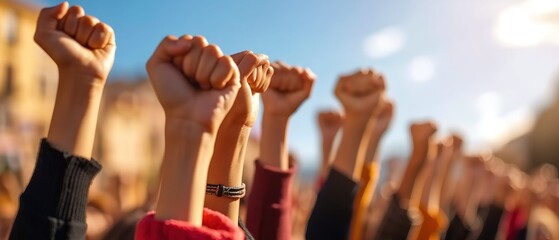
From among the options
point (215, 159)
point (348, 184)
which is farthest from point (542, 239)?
point (215, 159)

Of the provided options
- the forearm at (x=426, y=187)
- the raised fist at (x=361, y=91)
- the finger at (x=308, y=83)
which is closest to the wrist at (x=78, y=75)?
the finger at (x=308, y=83)

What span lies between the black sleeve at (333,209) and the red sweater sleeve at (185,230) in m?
0.84

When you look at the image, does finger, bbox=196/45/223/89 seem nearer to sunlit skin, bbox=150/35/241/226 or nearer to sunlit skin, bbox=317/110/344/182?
sunlit skin, bbox=150/35/241/226

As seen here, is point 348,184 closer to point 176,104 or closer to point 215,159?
point 215,159

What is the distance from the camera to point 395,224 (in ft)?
7.51

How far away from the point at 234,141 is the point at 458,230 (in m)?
2.25

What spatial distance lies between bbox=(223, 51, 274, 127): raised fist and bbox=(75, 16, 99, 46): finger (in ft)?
0.91

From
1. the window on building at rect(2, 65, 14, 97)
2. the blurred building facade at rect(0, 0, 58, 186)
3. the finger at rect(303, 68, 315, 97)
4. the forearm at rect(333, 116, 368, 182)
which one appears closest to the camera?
the finger at rect(303, 68, 315, 97)

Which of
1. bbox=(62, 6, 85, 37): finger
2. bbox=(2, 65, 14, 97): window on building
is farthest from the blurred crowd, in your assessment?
bbox=(2, 65, 14, 97): window on building

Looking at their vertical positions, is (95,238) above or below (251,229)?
below

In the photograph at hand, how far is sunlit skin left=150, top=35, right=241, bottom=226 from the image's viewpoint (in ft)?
2.91

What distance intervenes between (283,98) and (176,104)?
79cm

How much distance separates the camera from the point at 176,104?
0.89 meters

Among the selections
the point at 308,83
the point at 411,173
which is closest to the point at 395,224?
the point at 411,173
